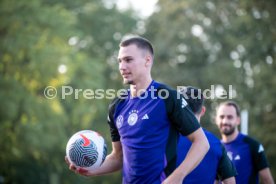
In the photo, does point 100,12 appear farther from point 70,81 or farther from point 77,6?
point 70,81

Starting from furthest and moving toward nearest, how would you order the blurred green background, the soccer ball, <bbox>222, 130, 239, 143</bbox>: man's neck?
the blurred green background
<bbox>222, 130, 239, 143</bbox>: man's neck
the soccer ball

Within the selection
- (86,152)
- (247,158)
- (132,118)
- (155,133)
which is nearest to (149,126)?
(155,133)

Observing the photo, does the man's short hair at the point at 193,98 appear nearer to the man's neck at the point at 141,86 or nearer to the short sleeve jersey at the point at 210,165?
the short sleeve jersey at the point at 210,165

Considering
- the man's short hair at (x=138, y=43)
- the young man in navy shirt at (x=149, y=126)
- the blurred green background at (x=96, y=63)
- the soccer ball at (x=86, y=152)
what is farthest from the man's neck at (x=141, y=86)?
the blurred green background at (x=96, y=63)

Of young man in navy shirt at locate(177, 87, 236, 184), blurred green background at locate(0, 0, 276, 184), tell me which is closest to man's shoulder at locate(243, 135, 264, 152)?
young man in navy shirt at locate(177, 87, 236, 184)

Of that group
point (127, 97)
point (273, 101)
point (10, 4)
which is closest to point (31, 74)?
point (10, 4)

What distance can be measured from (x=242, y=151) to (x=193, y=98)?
9.20 feet

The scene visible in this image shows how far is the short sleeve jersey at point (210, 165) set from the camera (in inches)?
250

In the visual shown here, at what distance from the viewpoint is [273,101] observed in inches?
1189

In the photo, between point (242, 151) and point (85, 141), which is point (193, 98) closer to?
point (85, 141)

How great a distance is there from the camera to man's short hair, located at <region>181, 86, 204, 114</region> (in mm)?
6531

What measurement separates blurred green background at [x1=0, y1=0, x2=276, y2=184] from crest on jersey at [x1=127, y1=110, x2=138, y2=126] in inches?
809

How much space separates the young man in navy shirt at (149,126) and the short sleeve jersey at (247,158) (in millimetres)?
3945

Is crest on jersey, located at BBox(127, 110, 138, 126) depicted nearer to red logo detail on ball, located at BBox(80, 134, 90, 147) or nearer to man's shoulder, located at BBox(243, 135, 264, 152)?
red logo detail on ball, located at BBox(80, 134, 90, 147)
